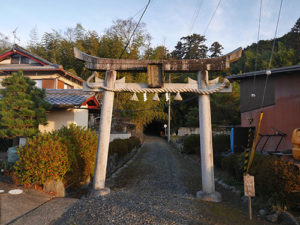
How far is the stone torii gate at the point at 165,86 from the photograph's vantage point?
589 cm

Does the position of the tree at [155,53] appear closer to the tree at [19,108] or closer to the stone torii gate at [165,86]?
the tree at [19,108]

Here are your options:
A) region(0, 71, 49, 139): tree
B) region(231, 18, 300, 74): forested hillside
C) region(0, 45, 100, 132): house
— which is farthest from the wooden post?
region(231, 18, 300, 74): forested hillside

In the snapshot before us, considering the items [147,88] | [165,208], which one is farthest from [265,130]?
[165,208]

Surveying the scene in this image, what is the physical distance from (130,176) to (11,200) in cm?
482

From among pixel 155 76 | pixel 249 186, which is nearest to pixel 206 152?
pixel 249 186

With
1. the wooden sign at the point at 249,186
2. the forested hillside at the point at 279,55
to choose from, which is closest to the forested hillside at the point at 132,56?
the forested hillside at the point at 279,55

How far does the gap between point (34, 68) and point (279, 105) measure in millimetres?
16366

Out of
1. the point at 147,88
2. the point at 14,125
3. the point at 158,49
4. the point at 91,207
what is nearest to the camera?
the point at 91,207

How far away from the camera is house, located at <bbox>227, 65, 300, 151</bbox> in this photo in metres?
9.61

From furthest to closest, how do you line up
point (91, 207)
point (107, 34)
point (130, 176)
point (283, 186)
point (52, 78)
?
point (107, 34) < point (52, 78) < point (130, 176) < point (283, 186) < point (91, 207)

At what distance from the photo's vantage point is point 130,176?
29.5ft

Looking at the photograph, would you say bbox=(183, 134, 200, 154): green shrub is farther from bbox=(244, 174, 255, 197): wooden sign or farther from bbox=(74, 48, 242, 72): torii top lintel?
bbox=(244, 174, 255, 197): wooden sign

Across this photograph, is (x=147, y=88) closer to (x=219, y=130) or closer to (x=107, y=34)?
(x=107, y=34)

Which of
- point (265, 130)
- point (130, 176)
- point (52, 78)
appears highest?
point (52, 78)
